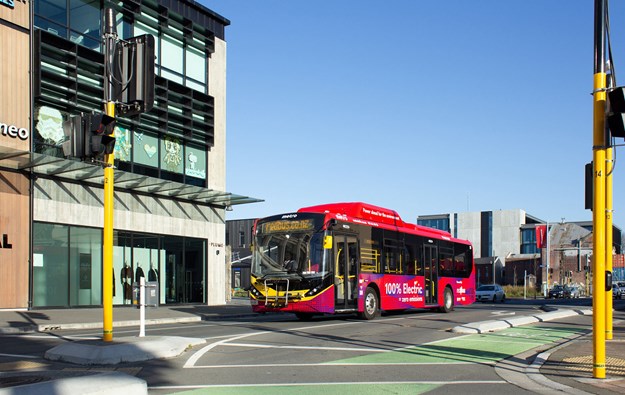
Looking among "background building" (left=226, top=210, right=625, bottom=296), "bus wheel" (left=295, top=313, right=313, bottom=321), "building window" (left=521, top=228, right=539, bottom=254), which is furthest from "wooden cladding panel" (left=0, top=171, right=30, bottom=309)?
"building window" (left=521, top=228, right=539, bottom=254)

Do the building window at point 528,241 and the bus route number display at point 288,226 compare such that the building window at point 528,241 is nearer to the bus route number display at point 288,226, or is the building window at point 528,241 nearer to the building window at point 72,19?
the building window at point 72,19

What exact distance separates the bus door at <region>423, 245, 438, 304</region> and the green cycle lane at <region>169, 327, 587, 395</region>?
314 inches

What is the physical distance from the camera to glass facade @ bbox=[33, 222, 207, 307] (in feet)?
87.0

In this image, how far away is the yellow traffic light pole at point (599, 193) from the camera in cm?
892

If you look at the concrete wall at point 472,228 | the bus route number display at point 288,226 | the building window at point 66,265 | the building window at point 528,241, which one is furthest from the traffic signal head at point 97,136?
the concrete wall at point 472,228

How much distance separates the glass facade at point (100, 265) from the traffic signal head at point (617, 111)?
73.2 feet

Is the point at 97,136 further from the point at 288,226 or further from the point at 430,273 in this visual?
the point at 430,273

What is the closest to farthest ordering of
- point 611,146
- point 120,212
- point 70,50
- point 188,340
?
point 611,146 → point 188,340 → point 70,50 → point 120,212

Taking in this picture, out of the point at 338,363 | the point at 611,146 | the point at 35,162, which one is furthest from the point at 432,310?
the point at 611,146

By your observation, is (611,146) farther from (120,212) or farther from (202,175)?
(202,175)

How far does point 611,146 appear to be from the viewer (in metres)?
9.02

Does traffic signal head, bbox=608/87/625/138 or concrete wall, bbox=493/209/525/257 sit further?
concrete wall, bbox=493/209/525/257

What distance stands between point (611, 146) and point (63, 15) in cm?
2417

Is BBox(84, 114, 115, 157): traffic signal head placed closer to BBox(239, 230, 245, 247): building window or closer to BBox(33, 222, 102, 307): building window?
BBox(33, 222, 102, 307): building window
